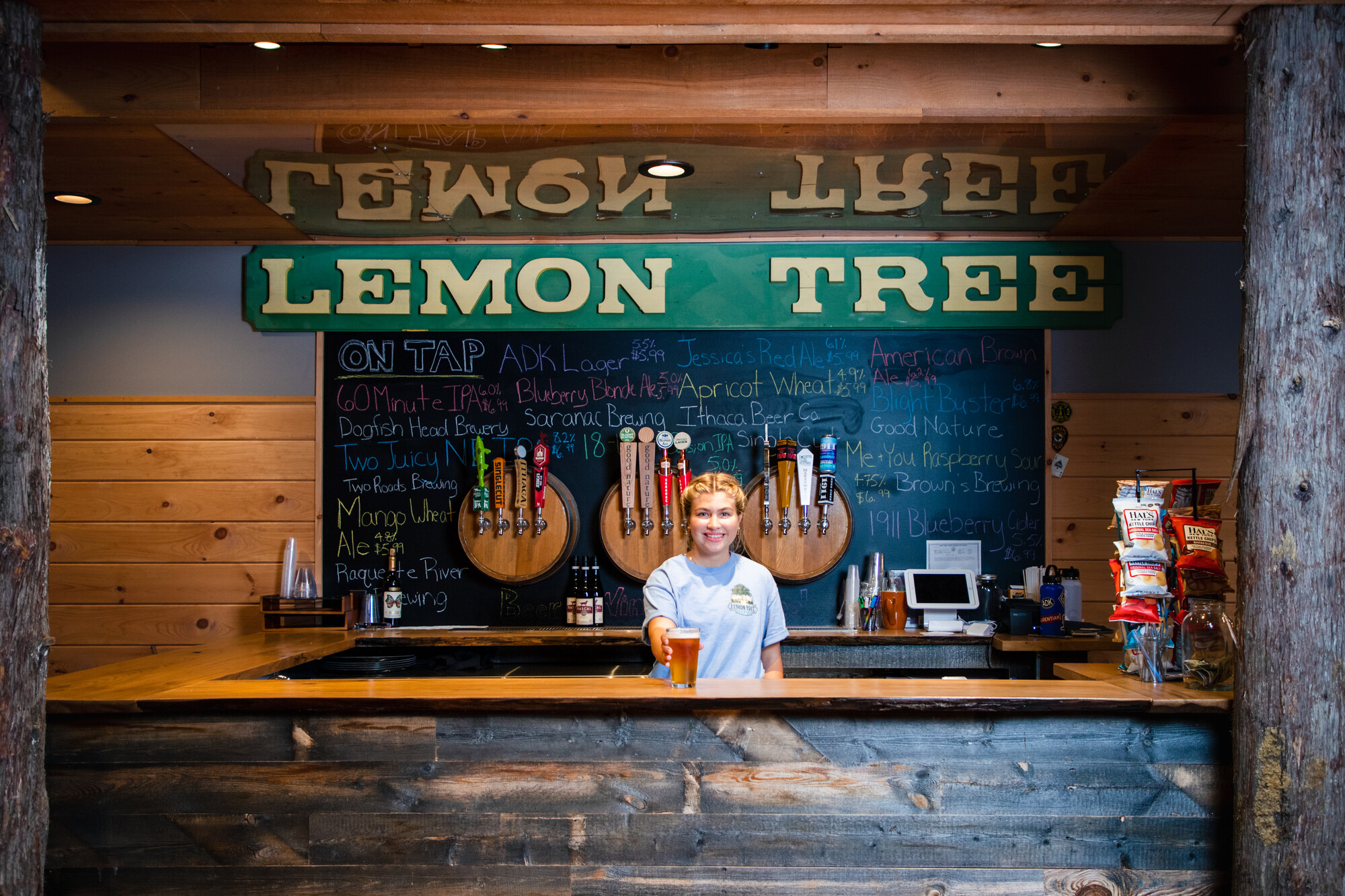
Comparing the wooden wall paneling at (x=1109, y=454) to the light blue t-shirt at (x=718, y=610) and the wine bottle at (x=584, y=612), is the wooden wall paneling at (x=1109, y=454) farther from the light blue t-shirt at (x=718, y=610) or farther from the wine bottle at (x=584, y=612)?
the light blue t-shirt at (x=718, y=610)

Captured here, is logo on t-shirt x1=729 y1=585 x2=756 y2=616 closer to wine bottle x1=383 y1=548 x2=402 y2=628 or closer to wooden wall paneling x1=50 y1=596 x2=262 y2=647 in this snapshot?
wine bottle x1=383 y1=548 x2=402 y2=628

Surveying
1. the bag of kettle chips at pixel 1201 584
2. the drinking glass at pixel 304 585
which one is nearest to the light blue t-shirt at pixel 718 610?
the bag of kettle chips at pixel 1201 584

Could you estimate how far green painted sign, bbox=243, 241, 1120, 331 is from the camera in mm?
4629

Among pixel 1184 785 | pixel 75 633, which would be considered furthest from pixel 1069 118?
pixel 75 633

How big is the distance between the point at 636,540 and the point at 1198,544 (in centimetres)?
248

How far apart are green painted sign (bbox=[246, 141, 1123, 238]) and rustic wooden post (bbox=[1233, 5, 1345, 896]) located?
4.36 ft

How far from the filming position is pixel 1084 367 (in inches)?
183

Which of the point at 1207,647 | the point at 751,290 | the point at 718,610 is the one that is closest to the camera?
the point at 1207,647

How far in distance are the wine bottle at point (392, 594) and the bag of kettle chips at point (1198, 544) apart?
3222 millimetres

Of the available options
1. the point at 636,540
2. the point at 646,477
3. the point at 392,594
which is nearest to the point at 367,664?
the point at 392,594

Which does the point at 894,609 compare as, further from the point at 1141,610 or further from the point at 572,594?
the point at 1141,610

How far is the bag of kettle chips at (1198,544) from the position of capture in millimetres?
2578

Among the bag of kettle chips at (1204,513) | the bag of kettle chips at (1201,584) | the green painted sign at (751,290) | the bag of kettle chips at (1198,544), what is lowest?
the bag of kettle chips at (1201,584)

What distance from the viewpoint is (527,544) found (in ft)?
14.9
